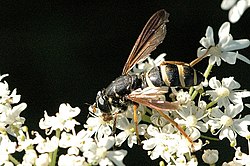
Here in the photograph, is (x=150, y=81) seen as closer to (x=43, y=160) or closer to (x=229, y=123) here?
(x=229, y=123)

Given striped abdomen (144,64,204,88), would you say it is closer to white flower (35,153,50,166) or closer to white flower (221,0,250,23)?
white flower (221,0,250,23)

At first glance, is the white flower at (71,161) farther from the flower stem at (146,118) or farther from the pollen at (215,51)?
the pollen at (215,51)

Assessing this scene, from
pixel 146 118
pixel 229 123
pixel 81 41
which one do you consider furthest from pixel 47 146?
pixel 81 41

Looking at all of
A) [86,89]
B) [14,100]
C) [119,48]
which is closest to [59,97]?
[86,89]

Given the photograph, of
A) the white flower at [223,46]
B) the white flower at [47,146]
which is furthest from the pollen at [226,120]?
the white flower at [47,146]

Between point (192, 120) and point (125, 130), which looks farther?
point (125, 130)

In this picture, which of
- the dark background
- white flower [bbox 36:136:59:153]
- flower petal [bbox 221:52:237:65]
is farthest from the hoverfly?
the dark background

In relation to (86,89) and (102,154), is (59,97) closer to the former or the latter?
(86,89)
